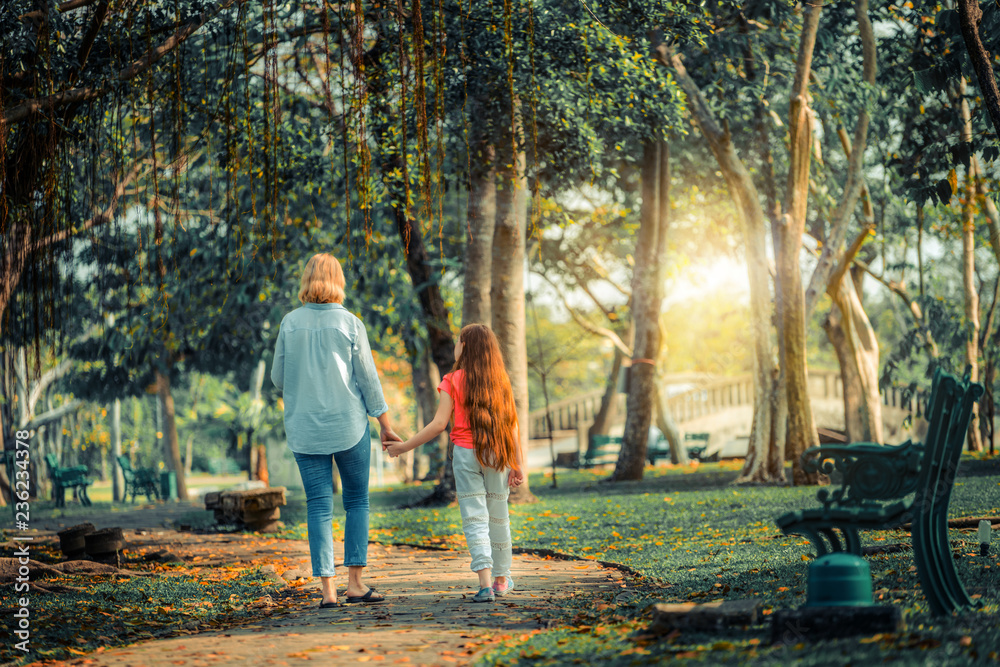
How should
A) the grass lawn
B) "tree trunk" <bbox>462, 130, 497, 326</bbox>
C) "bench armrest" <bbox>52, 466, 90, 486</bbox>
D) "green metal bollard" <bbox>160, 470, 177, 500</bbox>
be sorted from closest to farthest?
the grass lawn
"tree trunk" <bbox>462, 130, 497, 326</bbox>
"bench armrest" <bbox>52, 466, 90, 486</bbox>
"green metal bollard" <bbox>160, 470, 177, 500</bbox>

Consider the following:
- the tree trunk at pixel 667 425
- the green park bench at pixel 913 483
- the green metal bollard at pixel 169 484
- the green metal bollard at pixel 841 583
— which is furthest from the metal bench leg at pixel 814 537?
the green metal bollard at pixel 169 484

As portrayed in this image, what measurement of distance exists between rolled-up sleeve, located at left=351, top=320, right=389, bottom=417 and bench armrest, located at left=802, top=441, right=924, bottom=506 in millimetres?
2516

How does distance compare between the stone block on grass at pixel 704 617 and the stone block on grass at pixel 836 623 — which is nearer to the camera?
the stone block on grass at pixel 836 623

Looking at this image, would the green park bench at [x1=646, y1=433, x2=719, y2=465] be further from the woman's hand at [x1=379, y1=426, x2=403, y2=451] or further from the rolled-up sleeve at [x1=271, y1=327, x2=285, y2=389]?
the rolled-up sleeve at [x1=271, y1=327, x2=285, y2=389]

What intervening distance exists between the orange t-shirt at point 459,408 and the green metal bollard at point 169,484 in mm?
21156

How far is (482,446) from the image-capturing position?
5508mm

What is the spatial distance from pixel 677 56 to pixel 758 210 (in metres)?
2.77

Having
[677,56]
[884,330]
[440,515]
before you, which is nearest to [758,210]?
[677,56]

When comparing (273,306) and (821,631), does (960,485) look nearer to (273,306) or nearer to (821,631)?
(821,631)

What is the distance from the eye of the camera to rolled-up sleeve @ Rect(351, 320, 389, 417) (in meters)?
5.42

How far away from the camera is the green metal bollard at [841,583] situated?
378cm

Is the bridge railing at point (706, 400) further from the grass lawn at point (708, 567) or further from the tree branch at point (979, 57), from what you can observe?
the tree branch at point (979, 57)

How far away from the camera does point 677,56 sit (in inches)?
581

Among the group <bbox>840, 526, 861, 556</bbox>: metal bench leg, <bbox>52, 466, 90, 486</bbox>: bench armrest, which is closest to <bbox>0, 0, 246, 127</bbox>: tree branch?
<bbox>840, 526, 861, 556</bbox>: metal bench leg
